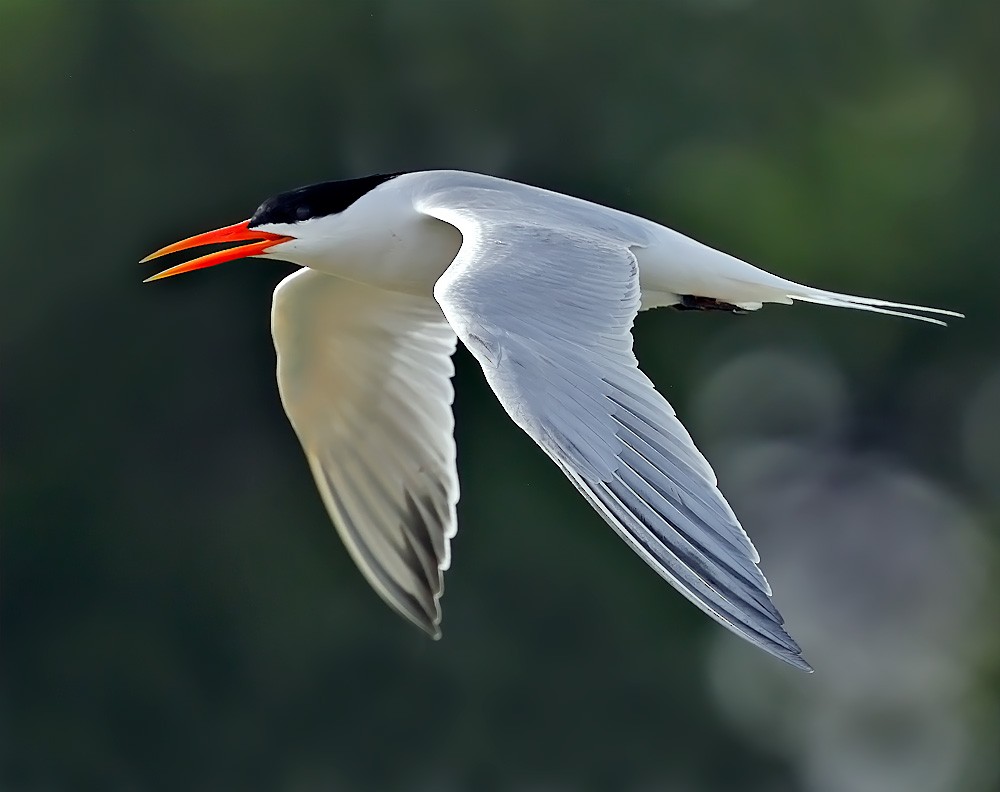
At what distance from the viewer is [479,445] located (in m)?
10.7

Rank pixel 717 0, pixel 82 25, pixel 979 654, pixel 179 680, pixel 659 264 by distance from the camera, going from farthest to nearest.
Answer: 1. pixel 717 0
2. pixel 82 25
3. pixel 979 654
4. pixel 179 680
5. pixel 659 264

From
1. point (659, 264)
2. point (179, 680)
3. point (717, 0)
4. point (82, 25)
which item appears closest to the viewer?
point (659, 264)

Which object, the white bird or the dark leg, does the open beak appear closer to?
the white bird

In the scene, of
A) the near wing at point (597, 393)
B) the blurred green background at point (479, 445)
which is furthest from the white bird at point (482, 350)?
the blurred green background at point (479, 445)

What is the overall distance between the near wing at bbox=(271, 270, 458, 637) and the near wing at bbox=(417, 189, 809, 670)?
799mm

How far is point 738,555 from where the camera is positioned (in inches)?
119

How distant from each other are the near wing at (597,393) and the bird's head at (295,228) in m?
0.36

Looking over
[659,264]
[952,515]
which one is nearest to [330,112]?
[952,515]

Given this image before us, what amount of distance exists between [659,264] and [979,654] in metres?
7.98

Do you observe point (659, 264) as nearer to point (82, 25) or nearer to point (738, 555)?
point (738, 555)

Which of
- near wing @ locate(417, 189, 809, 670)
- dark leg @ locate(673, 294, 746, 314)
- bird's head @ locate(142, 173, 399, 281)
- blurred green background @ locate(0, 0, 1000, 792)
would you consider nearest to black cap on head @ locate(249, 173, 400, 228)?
bird's head @ locate(142, 173, 399, 281)

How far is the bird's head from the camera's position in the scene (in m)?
4.35

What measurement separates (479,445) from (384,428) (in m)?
Answer: 5.81

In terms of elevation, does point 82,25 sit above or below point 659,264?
below
